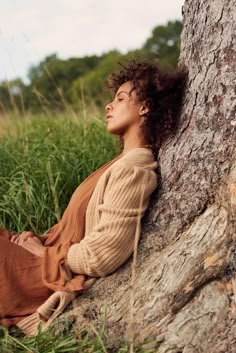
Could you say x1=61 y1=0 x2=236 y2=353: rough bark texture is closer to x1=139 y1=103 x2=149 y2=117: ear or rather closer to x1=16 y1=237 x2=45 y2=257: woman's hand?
x1=139 y1=103 x2=149 y2=117: ear

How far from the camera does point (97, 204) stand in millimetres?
3506

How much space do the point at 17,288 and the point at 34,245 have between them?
12.1 inches

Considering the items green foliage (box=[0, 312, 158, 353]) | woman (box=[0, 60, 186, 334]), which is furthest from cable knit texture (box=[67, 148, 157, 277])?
green foliage (box=[0, 312, 158, 353])

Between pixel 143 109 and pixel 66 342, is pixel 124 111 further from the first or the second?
pixel 66 342

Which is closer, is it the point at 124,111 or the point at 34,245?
the point at 124,111

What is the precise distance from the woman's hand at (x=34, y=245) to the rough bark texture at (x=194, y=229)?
0.38m

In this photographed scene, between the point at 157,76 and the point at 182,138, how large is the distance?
0.33 m

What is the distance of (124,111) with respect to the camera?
3.65 metres

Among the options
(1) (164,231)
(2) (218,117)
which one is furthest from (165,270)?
(2) (218,117)

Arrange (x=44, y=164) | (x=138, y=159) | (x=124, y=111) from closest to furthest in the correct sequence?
(x=138, y=159) < (x=124, y=111) < (x=44, y=164)

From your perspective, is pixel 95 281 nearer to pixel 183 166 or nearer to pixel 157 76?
pixel 183 166

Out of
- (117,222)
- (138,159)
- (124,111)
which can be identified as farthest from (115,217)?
(124,111)

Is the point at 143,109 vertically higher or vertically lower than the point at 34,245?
higher

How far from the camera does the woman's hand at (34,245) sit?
3.77 metres
